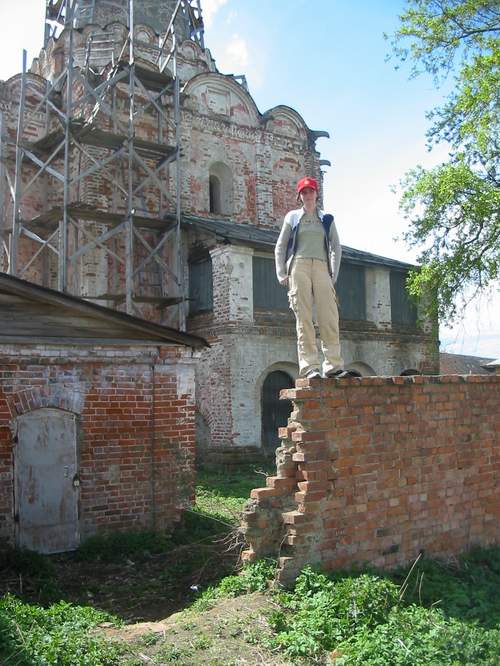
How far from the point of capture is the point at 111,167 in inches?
672

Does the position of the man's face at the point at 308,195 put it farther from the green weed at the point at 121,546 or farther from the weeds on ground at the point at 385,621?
the green weed at the point at 121,546

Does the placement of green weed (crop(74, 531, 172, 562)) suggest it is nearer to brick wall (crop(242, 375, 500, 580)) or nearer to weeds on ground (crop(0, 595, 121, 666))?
weeds on ground (crop(0, 595, 121, 666))

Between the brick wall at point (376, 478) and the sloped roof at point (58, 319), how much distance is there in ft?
12.5

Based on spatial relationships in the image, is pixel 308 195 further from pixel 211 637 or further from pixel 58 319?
pixel 58 319

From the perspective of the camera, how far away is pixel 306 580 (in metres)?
5.01

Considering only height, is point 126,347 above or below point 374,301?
below

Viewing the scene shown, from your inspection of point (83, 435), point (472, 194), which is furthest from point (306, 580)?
point (472, 194)

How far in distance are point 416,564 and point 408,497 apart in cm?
60

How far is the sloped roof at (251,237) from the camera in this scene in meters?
15.4

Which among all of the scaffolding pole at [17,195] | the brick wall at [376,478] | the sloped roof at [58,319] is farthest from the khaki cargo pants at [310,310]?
the scaffolding pole at [17,195]

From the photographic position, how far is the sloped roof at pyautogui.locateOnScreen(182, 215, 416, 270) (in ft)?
50.6

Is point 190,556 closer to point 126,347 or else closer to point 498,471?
point 126,347

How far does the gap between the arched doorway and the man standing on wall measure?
1037cm

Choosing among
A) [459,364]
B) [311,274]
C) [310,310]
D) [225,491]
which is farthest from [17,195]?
[459,364]
